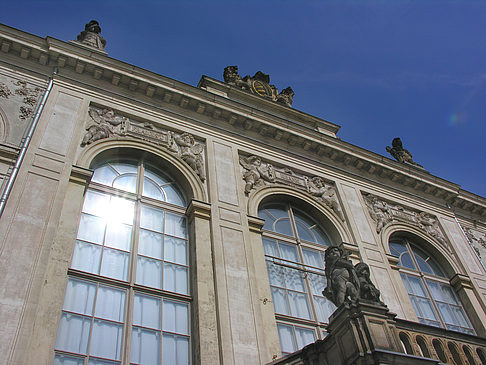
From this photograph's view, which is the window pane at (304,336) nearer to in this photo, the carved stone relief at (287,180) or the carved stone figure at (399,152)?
the carved stone relief at (287,180)

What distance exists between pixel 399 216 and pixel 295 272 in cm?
470

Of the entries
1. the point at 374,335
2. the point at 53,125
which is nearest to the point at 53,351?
the point at 374,335

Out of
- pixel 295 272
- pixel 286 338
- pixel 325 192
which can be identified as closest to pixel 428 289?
pixel 325 192

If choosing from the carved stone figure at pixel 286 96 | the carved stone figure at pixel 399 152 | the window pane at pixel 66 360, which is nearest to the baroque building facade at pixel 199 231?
the window pane at pixel 66 360

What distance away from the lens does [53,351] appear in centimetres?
727

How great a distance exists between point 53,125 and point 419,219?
989cm

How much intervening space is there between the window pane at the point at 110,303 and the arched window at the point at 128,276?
2 centimetres

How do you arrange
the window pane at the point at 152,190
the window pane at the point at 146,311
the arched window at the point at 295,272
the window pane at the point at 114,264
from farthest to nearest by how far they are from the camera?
1. the window pane at the point at 152,190
2. the arched window at the point at 295,272
3. the window pane at the point at 114,264
4. the window pane at the point at 146,311

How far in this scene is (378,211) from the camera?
14.2 m

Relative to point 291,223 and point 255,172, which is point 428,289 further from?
point 255,172

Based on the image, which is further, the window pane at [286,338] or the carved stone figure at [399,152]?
the carved stone figure at [399,152]

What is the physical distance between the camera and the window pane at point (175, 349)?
8250 millimetres

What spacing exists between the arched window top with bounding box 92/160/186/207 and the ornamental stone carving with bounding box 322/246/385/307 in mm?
4127

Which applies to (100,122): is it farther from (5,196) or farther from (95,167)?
(5,196)
